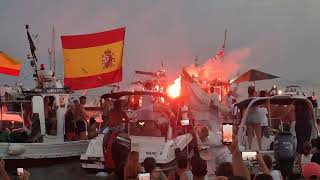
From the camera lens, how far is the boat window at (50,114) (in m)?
18.8

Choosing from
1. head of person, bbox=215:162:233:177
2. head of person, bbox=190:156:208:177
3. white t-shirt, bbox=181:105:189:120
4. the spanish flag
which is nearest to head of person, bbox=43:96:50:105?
the spanish flag

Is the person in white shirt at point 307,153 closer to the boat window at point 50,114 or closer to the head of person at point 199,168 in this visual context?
the head of person at point 199,168

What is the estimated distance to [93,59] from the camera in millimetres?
19812

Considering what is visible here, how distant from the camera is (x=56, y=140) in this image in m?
18.6

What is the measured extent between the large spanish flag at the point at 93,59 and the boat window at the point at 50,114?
790 millimetres

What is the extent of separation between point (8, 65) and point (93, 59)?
2.87 meters

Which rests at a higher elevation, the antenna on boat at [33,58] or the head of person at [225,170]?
the antenna on boat at [33,58]

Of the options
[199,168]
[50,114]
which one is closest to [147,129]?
[50,114]

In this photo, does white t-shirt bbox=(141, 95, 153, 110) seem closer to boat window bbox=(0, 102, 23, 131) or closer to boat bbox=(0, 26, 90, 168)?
boat bbox=(0, 26, 90, 168)

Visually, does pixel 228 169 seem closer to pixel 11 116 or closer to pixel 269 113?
pixel 269 113

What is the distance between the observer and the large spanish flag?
1914 cm

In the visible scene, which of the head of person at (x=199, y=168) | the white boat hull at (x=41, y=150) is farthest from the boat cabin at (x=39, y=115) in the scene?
the head of person at (x=199, y=168)

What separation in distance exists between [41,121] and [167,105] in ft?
13.8

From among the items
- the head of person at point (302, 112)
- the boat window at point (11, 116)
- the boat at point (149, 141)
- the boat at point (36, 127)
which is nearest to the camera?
the head of person at point (302, 112)
